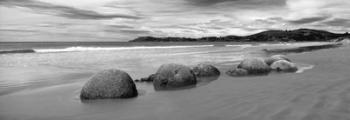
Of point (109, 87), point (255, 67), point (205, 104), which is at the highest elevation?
point (109, 87)

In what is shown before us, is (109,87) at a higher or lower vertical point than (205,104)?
higher

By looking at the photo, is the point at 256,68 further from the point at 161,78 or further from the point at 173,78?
the point at 161,78

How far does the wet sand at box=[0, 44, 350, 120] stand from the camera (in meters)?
4.14

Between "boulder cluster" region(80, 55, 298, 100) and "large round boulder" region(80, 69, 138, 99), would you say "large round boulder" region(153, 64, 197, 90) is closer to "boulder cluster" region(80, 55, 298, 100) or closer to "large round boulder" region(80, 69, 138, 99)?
"boulder cluster" region(80, 55, 298, 100)

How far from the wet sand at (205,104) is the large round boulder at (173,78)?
54cm

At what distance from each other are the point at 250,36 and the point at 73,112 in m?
146

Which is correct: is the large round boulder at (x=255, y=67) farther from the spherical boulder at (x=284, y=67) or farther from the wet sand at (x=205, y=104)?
the wet sand at (x=205, y=104)

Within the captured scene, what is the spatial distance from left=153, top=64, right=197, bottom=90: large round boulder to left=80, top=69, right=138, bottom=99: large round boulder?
121cm

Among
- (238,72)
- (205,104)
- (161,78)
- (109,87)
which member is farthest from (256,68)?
(109,87)

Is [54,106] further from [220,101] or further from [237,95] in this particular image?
[237,95]

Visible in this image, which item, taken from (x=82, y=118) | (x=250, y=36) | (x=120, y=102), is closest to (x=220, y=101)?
(x=120, y=102)

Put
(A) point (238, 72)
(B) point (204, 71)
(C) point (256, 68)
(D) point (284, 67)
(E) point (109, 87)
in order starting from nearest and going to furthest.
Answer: (E) point (109, 87)
(B) point (204, 71)
(A) point (238, 72)
(C) point (256, 68)
(D) point (284, 67)

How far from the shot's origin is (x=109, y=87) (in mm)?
5801

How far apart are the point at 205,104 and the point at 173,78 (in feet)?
7.93
